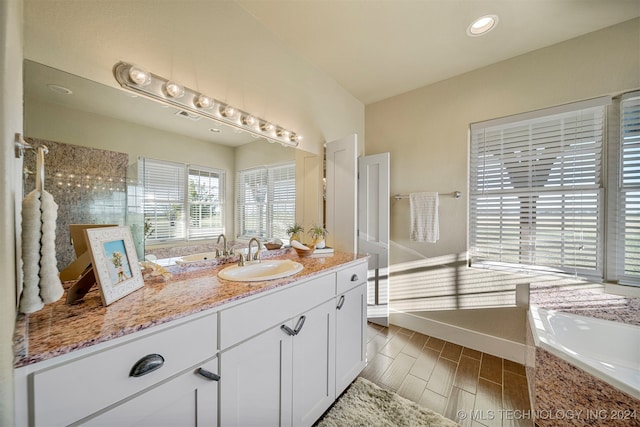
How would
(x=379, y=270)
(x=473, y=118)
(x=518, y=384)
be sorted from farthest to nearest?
(x=379, y=270) < (x=473, y=118) < (x=518, y=384)

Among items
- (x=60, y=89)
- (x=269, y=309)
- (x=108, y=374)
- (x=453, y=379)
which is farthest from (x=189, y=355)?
(x=453, y=379)

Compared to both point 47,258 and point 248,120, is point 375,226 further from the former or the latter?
point 47,258

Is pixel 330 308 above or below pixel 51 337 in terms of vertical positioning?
below

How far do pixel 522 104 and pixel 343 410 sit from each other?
2.85 meters

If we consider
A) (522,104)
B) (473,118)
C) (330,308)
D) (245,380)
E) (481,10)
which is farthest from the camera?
(473,118)

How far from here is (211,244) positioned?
4.98 feet

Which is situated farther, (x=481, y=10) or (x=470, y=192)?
(x=470, y=192)

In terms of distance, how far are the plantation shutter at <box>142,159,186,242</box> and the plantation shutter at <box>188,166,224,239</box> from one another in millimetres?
55

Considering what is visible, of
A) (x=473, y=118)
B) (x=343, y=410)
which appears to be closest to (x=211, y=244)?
(x=343, y=410)

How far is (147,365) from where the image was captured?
27.6 inches

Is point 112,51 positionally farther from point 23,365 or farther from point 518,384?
point 518,384

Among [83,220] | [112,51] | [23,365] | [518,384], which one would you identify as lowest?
[518,384]

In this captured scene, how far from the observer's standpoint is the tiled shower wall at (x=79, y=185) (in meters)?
0.96

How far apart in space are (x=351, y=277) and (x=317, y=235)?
56 centimetres
